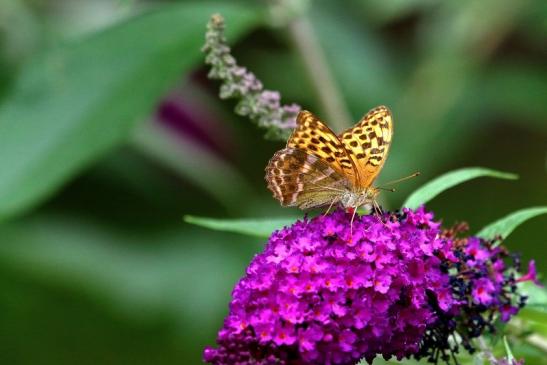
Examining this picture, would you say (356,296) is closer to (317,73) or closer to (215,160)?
(317,73)

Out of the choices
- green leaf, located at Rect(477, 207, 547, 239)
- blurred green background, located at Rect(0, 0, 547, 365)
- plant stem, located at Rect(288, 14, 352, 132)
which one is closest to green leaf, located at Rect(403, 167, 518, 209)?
green leaf, located at Rect(477, 207, 547, 239)

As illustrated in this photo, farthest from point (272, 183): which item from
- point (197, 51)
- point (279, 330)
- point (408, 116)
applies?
point (408, 116)

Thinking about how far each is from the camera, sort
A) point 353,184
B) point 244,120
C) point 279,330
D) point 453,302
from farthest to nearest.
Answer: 1. point 244,120
2. point 353,184
3. point 453,302
4. point 279,330

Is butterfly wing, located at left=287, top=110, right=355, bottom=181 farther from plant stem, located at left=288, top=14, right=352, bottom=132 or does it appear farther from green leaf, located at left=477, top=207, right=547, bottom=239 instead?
plant stem, located at left=288, top=14, right=352, bottom=132

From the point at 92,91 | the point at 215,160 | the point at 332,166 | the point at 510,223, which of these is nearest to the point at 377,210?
the point at 332,166

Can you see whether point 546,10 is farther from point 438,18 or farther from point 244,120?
point 244,120
